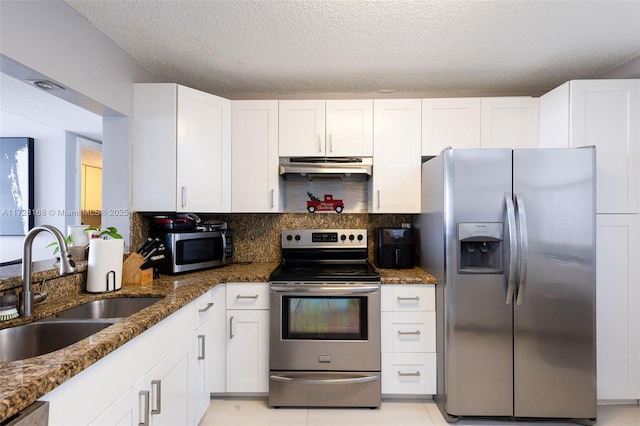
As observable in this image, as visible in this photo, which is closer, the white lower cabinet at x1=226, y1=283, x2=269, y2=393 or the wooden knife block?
the wooden knife block

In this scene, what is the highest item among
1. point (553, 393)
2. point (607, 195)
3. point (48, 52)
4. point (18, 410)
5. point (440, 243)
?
point (48, 52)

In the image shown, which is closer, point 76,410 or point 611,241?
point 76,410

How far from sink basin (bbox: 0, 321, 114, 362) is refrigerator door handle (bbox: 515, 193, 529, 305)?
7.13ft

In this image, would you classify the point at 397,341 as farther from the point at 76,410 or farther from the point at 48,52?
the point at 48,52

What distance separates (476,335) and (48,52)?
9.19 ft

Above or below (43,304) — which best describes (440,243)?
above

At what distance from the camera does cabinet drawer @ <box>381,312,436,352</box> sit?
86.9 inches

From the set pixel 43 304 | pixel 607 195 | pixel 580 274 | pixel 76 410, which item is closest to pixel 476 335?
pixel 580 274

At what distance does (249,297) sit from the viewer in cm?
225

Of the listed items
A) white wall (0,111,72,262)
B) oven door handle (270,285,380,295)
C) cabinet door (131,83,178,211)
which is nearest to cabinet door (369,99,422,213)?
oven door handle (270,285,380,295)

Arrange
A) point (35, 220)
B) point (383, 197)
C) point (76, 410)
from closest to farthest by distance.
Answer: point (76, 410), point (383, 197), point (35, 220)

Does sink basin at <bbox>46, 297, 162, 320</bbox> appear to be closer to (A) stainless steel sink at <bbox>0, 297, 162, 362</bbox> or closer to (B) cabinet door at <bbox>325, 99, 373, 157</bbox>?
(A) stainless steel sink at <bbox>0, 297, 162, 362</bbox>

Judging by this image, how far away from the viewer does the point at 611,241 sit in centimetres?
214

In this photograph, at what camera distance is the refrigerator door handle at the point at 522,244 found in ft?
6.23
